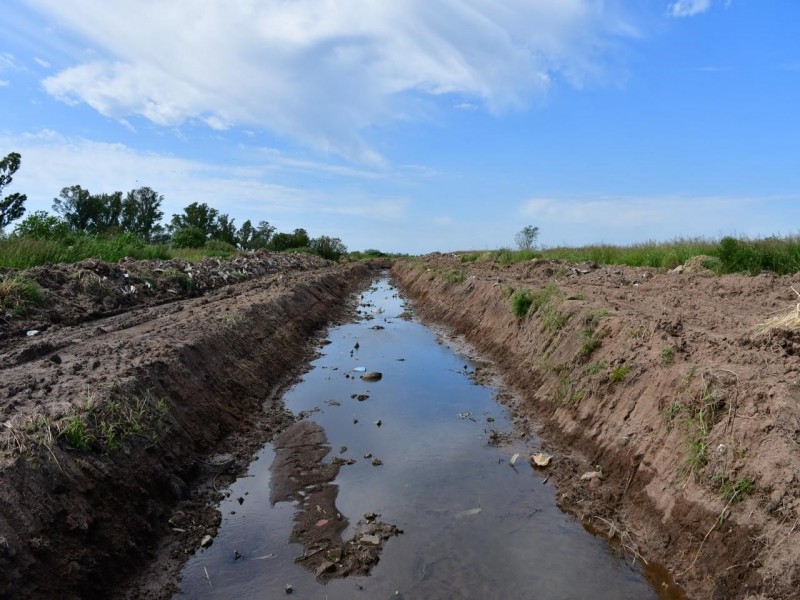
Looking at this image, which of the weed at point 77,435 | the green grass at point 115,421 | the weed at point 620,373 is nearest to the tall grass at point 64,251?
the green grass at point 115,421

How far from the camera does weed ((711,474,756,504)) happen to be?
14.8ft

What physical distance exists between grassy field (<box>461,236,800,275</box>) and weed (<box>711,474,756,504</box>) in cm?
1060

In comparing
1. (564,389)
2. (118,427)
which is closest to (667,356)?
(564,389)

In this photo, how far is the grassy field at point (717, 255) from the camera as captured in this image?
1341 cm

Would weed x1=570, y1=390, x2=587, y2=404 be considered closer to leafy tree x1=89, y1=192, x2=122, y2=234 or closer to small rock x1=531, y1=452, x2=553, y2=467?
small rock x1=531, y1=452, x2=553, y2=467

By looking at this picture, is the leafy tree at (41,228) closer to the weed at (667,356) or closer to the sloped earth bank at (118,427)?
the sloped earth bank at (118,427)

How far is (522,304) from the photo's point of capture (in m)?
13.4

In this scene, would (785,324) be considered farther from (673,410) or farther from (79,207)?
(79,207)

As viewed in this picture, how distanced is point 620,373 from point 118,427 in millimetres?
6423

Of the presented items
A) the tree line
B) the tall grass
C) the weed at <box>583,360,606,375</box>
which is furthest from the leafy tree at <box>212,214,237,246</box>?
the weed at <box>583,360,606,375</box>

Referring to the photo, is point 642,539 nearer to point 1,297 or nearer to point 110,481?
point 110,481

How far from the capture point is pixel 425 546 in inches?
209

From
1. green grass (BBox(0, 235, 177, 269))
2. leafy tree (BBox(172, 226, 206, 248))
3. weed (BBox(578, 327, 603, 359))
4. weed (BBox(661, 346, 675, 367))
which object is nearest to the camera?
weed (BBox(661, 346, 675, 367))

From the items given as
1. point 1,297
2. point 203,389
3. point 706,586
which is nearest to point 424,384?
point 203,389
